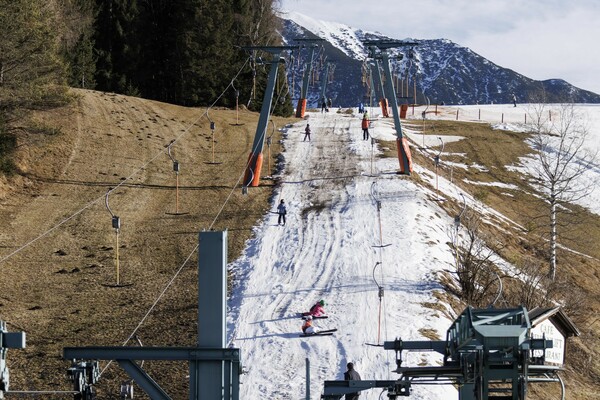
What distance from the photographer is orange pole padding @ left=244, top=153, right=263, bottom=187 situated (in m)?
38.6

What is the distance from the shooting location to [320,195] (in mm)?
38719

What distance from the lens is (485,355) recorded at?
37.0 ft

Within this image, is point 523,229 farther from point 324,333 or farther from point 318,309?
point 324,333

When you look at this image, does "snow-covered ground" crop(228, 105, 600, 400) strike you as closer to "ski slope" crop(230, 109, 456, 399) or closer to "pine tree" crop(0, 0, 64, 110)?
"ski slope" crop(230, 109, 456, 399)

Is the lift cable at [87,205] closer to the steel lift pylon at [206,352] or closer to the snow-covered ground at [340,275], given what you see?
the snow-covered ground at [340,275]

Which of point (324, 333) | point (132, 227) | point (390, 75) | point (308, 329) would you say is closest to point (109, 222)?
point (132, 227)

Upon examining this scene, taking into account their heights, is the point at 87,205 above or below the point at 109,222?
above

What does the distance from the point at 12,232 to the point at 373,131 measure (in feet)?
87.4

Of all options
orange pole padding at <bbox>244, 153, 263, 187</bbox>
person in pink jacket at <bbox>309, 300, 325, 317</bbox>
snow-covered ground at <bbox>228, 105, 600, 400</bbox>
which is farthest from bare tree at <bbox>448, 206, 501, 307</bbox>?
orange pole padding at <bbox>244, 153, 263, 187</bbox>

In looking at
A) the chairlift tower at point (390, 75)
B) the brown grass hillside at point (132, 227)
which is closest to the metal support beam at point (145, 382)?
the brown grass hillside at point (132, 227)

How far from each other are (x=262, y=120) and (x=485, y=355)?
27082mm

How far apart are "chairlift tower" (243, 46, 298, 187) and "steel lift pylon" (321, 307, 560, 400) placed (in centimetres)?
2459

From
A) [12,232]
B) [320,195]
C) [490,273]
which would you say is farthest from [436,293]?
[12,232]

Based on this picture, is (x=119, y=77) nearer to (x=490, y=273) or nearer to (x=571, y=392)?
(x=490, y=273)
